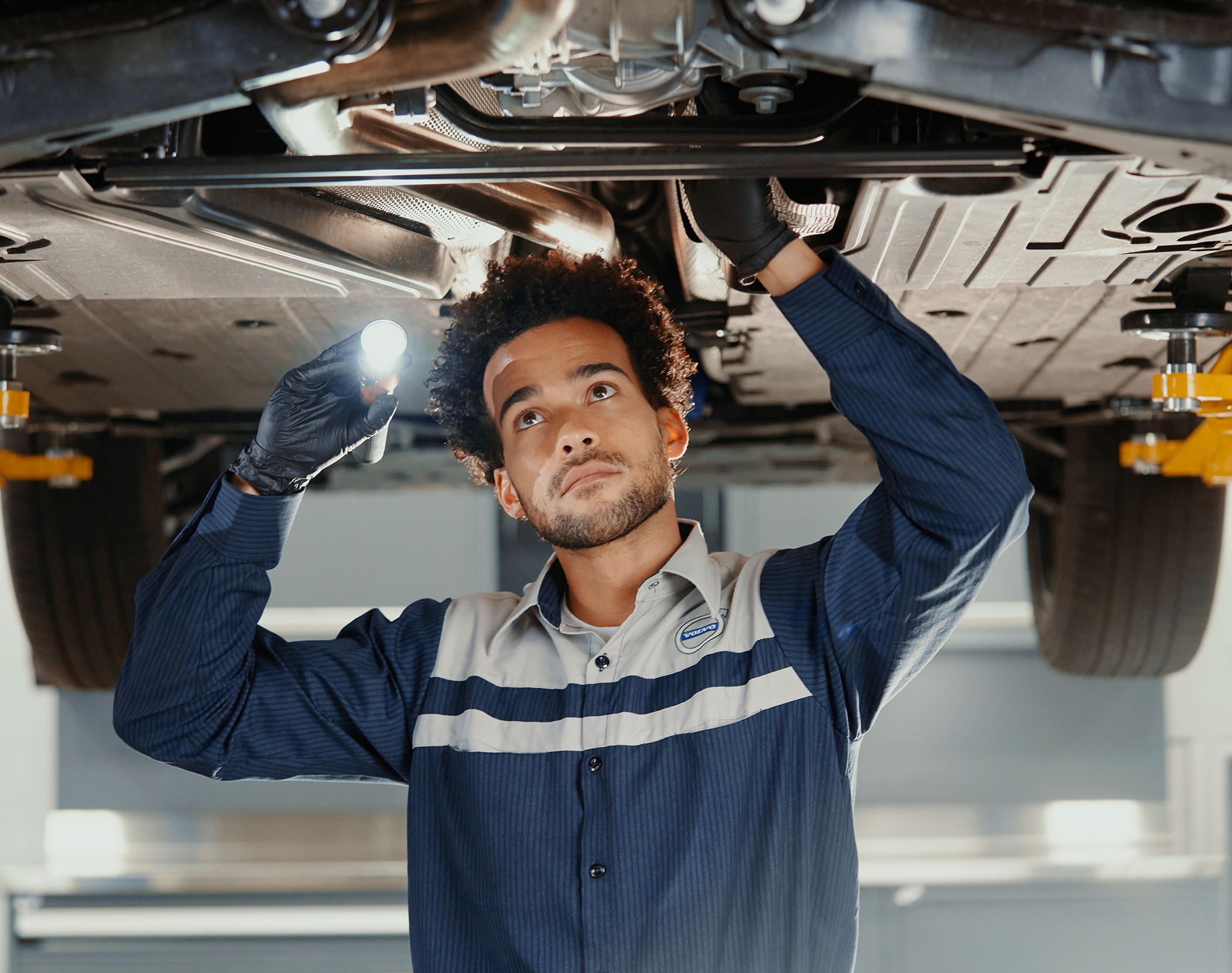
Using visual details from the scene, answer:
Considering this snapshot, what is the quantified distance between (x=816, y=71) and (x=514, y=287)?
0.60 meters

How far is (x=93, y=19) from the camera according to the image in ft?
3.01

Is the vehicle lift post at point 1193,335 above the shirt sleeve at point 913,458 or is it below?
above

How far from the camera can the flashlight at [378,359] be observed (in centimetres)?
130

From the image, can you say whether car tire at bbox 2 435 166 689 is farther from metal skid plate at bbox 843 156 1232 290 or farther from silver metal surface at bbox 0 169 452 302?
metal skid plate at bbox 843 156 1232 290

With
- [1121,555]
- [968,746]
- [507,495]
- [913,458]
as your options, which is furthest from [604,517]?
[968,746]

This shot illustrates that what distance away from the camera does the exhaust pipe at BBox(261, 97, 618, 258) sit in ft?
3.40

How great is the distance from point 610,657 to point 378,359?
1.49 ft

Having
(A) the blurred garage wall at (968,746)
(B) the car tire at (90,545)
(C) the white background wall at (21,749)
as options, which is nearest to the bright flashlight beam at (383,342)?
(B) the car tire at (90,545)

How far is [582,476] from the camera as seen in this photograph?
142 centimetres

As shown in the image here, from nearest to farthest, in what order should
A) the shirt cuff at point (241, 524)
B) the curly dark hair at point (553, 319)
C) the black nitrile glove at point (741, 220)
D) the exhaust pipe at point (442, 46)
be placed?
the exhaust pipe at point (442, 46) < the black nitrile glove at point (741, 220) < the shirt cuff at point (241, 524) < the curly dark hair at point (553, 319)

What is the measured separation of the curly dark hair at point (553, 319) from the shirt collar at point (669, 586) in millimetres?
251

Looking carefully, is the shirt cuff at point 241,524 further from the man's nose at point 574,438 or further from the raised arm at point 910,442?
the raised arm at point 910,442

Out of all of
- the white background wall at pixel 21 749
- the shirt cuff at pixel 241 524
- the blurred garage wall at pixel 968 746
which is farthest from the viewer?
the white background wall at pixel 21 749

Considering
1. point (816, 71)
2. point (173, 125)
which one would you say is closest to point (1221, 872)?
point (816, 71)
